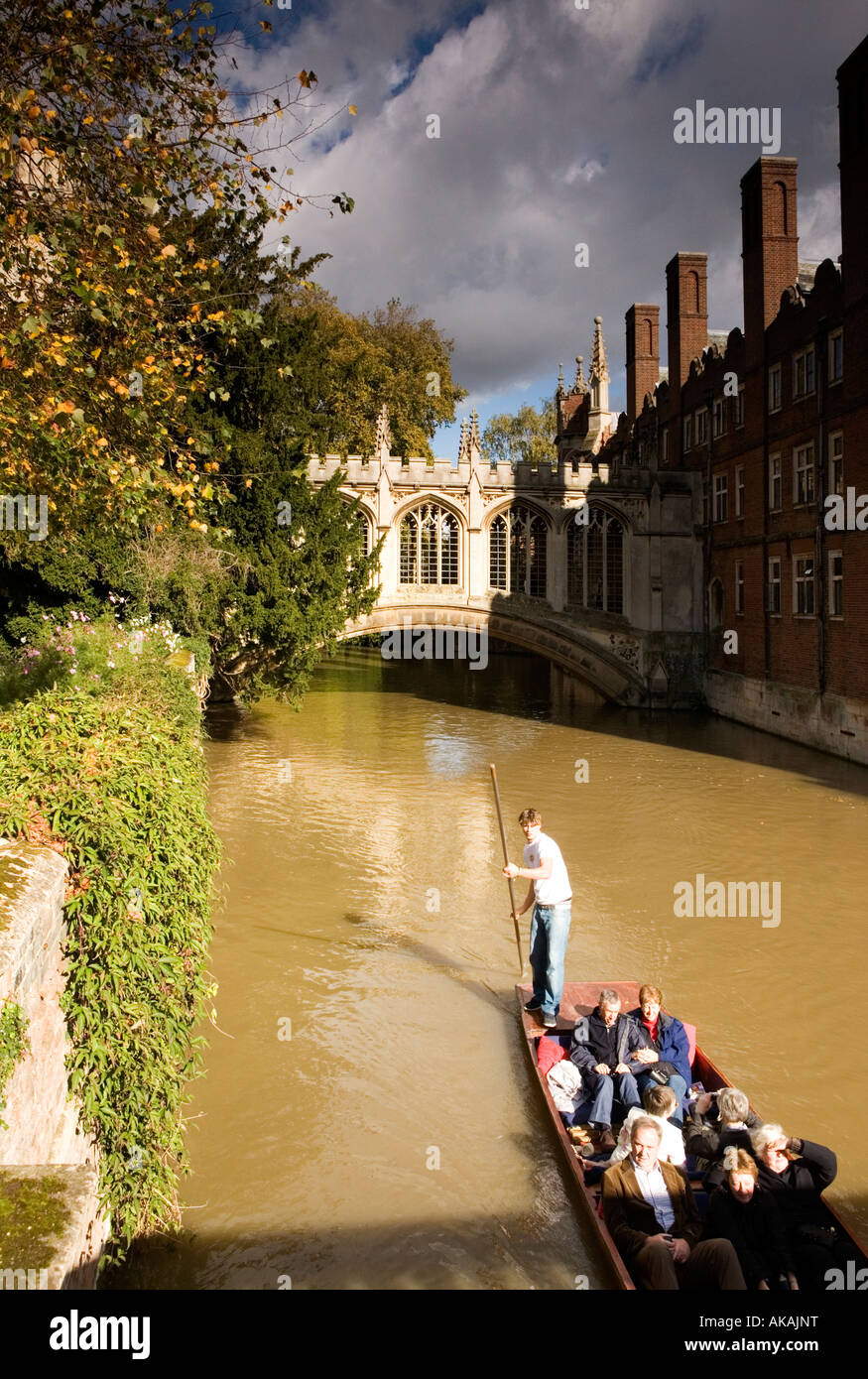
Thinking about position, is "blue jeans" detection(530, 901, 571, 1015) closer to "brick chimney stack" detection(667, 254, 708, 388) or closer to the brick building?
the brick building

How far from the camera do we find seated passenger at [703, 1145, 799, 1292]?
Answer: 14.6 ft

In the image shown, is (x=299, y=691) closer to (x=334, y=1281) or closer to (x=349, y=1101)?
(x=349, y=1101)

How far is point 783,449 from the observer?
70.9 ft

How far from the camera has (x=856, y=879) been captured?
1181 cm

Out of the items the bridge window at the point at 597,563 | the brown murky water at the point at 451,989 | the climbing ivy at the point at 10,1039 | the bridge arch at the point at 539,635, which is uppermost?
the bridge window at the point at 597,563

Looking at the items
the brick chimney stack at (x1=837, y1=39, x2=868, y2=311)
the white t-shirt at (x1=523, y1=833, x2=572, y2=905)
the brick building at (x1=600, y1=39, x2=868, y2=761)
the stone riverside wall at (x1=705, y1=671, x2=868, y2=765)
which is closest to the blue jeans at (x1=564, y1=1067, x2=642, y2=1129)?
the white t-shirt at (x1=523, y1=833, x2=572, y2=905)

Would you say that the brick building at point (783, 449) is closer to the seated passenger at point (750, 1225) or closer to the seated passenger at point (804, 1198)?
the seated passenger at point (804, 1198)

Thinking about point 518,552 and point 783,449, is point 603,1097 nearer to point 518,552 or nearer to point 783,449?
point 783,449

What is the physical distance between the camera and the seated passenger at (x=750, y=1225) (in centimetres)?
446

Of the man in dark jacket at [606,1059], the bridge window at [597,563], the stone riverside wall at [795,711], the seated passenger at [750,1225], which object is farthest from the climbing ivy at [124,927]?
the bridge window at [597,563]

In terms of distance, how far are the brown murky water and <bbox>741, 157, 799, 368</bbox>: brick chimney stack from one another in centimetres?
1091

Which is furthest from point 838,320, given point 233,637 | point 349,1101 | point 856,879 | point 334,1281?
point 334,1281

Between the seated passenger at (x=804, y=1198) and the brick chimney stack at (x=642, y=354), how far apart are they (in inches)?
1197
